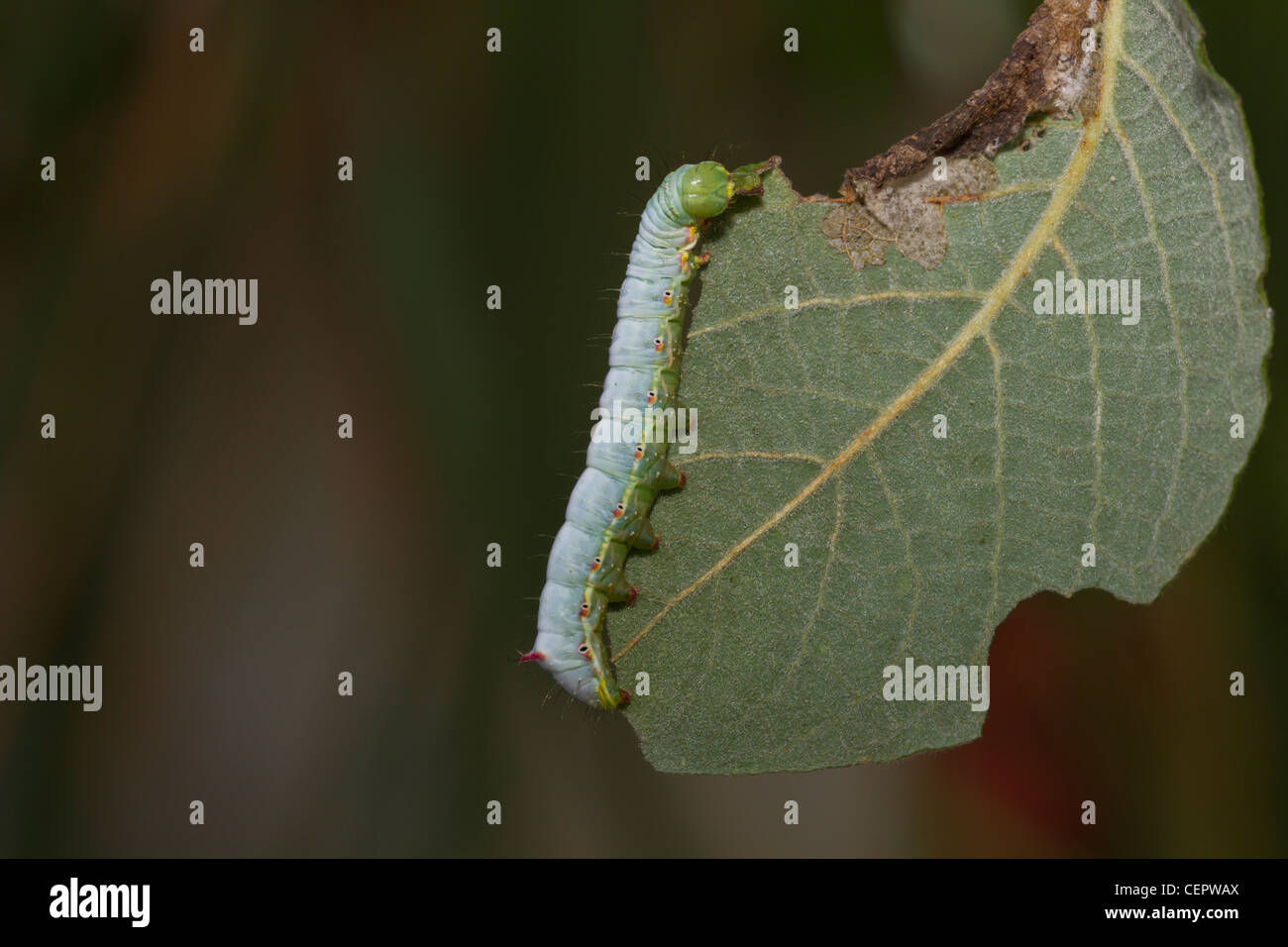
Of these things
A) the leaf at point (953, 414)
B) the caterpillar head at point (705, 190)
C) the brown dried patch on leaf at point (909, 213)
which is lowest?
the leaf at point (953, 414)

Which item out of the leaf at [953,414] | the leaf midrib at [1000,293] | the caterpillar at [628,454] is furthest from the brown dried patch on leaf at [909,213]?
the caterpillar at [628,454]

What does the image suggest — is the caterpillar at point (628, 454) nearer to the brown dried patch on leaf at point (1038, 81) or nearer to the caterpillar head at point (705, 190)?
the caterpillar head at point (705, 190)

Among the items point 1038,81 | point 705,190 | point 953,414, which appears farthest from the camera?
point 705,190

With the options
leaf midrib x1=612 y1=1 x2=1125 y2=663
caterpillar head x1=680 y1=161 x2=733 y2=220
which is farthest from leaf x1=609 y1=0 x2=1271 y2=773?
caterpillar head x1=680 y1=161 x2=733 y2=220

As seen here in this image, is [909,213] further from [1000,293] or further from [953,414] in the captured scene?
[953,414]

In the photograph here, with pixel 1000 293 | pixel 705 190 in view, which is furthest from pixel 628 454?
pixel 1000 293

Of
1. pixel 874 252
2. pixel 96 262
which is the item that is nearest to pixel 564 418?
pixel 874 252

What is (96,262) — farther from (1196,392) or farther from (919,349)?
(1196,392)
